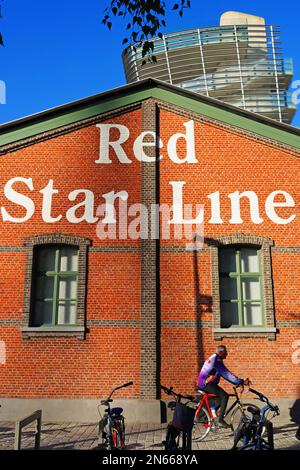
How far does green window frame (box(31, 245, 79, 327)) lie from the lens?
448 inches

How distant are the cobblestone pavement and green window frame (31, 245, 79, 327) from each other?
8.63ft

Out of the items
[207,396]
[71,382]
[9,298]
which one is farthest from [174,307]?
[9,298]

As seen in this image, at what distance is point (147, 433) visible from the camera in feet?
30.2

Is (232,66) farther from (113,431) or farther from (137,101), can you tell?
(113,431)

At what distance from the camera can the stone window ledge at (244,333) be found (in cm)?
1099

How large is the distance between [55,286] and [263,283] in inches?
223

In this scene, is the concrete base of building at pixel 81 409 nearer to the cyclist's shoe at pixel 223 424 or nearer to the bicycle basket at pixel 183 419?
the cyclist's shoe at pixel 223 424

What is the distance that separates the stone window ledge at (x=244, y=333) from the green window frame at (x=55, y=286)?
382cm

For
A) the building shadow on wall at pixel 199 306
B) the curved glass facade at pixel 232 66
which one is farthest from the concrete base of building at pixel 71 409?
the curved glass facade at pixel 232 66

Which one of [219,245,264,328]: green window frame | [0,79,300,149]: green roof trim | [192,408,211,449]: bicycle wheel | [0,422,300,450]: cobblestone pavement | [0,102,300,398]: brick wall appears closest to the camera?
[0,422,300,450]: cobblestone pavement

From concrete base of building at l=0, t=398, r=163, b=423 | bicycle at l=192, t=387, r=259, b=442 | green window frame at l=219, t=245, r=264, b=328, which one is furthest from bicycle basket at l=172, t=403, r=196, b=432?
green window frame at l=219, t=245, r=264, b=328

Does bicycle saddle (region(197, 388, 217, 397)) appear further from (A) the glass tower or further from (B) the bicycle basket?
(A) the glass tower

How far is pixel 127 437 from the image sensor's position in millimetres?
8836

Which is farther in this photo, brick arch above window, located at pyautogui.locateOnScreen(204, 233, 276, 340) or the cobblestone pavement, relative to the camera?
brick arch above window, located at pyautogui.locateOnScreen(204, 233, 276, 340)
